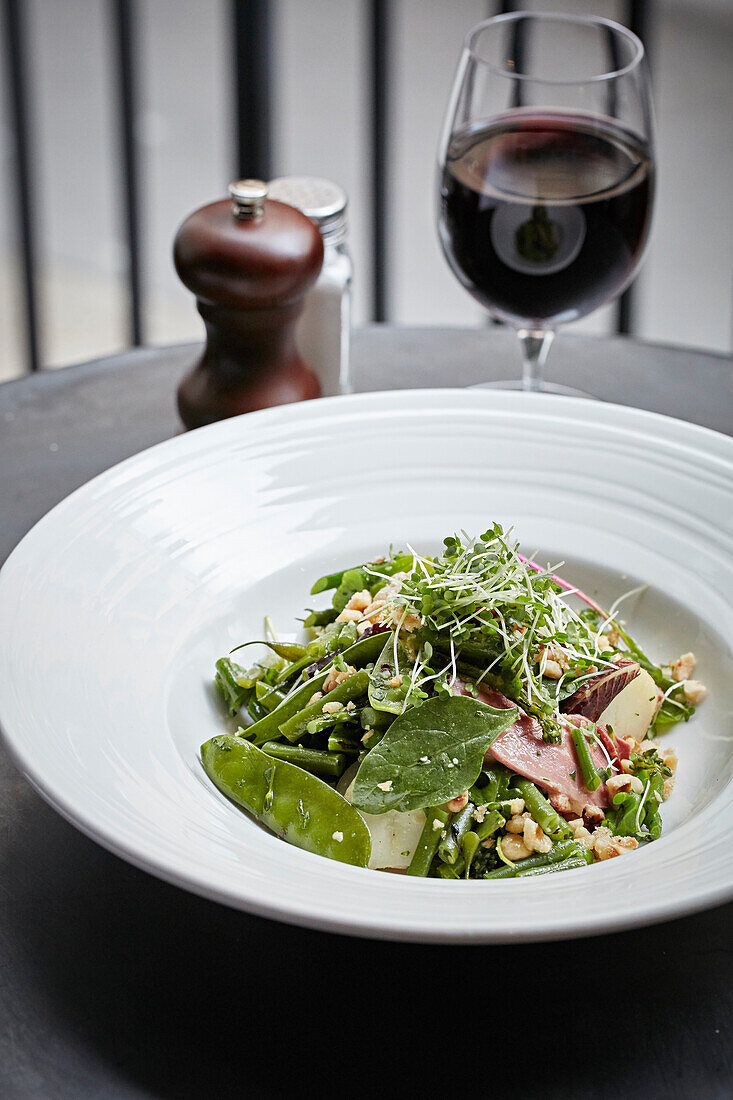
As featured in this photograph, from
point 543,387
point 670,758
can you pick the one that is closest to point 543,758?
point 670,758

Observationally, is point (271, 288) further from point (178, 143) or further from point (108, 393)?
point (178, 143)

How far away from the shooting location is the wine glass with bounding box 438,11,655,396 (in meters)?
1.29

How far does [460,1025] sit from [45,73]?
454cm

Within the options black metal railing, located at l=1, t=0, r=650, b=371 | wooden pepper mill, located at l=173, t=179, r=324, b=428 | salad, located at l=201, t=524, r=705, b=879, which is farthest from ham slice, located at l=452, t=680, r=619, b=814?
black metal railing, located at l=1, t=0, r=650, b=371

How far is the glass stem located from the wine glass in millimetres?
32

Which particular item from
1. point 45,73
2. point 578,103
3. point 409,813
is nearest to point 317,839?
point 409,813

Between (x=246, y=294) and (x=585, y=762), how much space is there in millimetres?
611

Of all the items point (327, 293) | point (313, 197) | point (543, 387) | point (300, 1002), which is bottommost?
point (300, 1002)

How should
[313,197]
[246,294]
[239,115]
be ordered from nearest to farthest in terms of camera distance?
1. [246,294]
2. [313,197]
3. [239,115]

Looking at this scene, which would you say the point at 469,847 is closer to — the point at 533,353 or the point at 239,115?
the point at 533,353

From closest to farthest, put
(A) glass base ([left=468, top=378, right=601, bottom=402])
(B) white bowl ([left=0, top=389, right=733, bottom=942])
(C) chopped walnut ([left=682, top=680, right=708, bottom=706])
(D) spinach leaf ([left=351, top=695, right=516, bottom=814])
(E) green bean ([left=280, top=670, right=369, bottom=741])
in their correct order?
(B) white bowl ([left=0, top=389, right=733, bottom=942]), (D) spinach leaf ([left=351, top=695, right=516, bottom=814]), (E) green bean ([left=280, top=670, right=369, bottom=741]), (C) chopped walnut ([left=682, top=680, right=708, bottom=706]), (A) glass base ([left=468, top=378, right=601, bottom=402])

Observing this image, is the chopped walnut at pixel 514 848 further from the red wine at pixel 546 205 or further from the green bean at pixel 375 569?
the red wine at pixel 546 205

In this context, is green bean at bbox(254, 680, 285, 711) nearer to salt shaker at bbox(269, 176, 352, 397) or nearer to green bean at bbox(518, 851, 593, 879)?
green bean at bbox(518, 851, 593, 879)

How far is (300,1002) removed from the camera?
2.51ft
